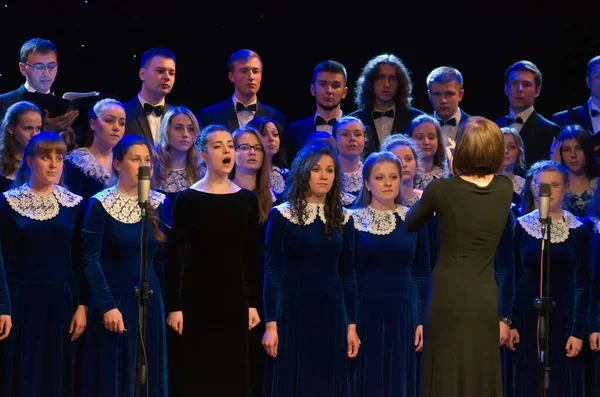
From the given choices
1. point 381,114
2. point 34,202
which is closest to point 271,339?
point 34,202

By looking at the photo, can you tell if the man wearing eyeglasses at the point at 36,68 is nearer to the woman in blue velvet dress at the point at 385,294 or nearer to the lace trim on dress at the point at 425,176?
the woman in blue velvet dress at the point at 385,294

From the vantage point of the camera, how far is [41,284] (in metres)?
4.77

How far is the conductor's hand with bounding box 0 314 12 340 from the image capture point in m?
4.64

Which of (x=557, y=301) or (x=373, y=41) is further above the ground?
(x=373, y=41)

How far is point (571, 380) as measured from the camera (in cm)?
531

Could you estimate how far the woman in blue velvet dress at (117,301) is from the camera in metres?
4.69

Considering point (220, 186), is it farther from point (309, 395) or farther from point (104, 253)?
point (309, 395)

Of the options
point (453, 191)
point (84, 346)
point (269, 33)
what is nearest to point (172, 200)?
point (84, 346)

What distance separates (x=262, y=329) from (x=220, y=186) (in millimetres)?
957

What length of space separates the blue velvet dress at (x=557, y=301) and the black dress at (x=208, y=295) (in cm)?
158

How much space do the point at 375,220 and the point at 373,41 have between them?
267 centimetres

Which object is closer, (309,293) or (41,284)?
(41,284)

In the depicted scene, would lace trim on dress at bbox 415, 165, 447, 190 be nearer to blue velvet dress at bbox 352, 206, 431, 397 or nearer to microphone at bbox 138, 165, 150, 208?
blue velvet dress at bbox 352, 206, 431, 397

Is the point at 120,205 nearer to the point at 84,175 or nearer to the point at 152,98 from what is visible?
the point at 84,175
